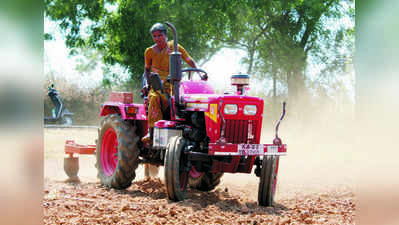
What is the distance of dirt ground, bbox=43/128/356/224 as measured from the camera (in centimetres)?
492

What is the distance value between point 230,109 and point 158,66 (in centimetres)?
164

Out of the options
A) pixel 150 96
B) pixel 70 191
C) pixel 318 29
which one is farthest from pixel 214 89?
pixel 318 29

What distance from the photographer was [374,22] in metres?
2.11

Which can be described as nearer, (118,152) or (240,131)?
(240,131)

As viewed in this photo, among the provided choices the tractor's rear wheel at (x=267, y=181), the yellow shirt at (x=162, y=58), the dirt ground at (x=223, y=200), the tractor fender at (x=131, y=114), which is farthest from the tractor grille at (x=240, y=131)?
the tractor fender at (x=131, y=114)

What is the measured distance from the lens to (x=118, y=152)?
718cm

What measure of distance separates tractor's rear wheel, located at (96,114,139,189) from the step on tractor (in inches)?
0.6

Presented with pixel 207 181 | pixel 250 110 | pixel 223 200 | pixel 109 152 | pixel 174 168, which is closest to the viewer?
pixel 174 168

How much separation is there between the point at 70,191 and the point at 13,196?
16.1 feet

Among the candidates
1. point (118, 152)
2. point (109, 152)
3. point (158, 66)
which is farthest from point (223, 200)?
point (109, 152)

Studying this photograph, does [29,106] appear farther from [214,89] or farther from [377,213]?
[214,89]

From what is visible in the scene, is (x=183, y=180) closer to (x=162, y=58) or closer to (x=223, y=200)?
(x=223, y=200)

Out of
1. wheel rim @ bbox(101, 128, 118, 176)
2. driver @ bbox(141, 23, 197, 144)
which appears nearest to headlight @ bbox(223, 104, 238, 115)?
driver @ bbox(141, 23, 197, 144)

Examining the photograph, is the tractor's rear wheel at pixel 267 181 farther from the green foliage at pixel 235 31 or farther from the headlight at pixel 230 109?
the green foliage at pixel 235 31
